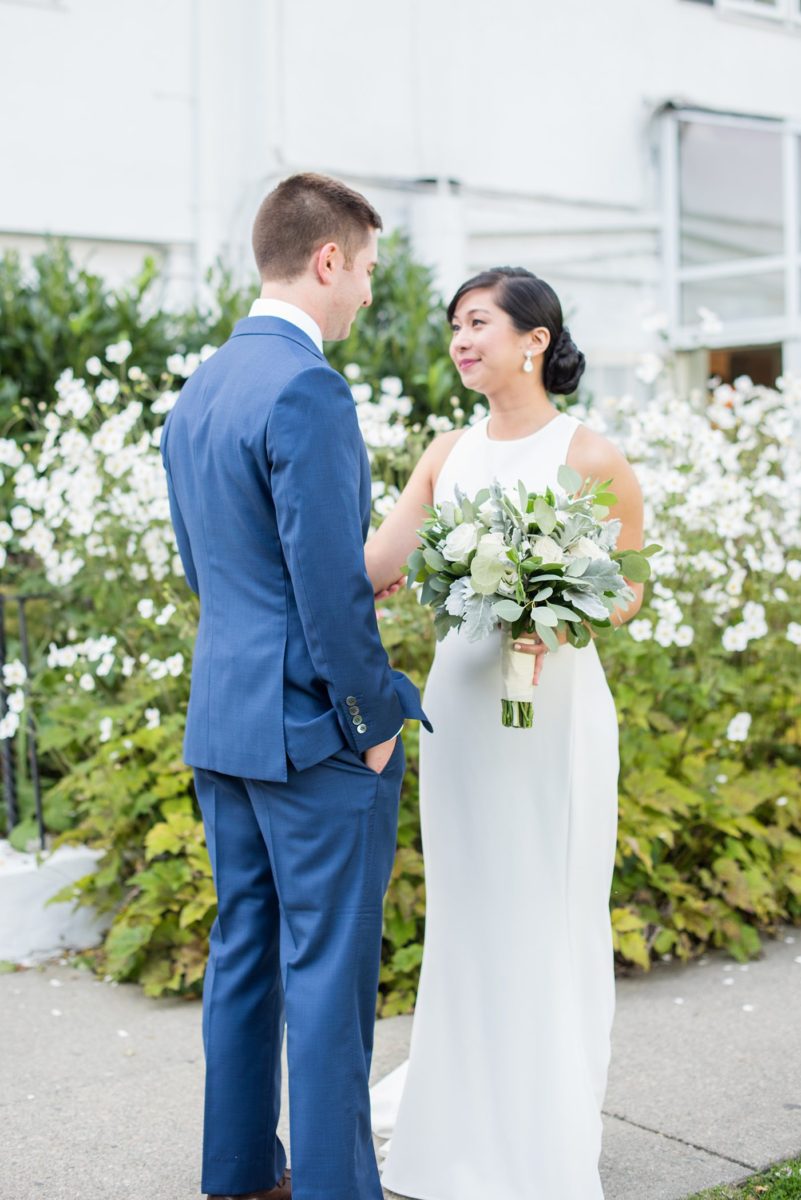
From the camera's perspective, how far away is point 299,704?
8.77 ft

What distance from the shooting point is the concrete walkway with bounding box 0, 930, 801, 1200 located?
332 cm

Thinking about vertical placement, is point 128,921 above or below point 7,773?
below

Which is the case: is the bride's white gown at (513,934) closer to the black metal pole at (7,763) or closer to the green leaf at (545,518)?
the green leaf at (545,518)

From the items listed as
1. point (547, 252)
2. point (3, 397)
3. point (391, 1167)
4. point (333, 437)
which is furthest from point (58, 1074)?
point (547, 252)

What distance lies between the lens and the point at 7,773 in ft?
17.3

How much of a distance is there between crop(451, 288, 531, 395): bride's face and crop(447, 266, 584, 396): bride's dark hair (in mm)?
19

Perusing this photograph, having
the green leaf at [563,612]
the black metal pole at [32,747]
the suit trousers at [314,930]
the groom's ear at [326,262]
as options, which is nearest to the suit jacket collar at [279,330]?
the groom's ear at [326,262]

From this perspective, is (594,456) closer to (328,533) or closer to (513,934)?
(328,533)

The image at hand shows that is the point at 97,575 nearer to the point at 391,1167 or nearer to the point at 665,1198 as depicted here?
Answer: the point at 391,1167

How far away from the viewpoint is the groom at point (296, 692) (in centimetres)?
258

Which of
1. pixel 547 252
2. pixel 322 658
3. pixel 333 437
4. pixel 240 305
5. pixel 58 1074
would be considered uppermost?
pixel 547 252

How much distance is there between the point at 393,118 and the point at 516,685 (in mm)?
6883

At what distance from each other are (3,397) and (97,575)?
1406 millimetres

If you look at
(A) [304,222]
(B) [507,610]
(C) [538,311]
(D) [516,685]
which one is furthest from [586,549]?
(A) [304,222]
